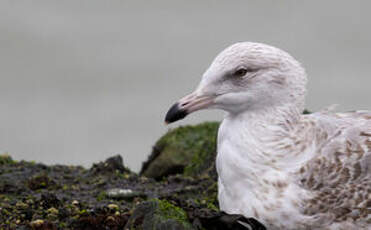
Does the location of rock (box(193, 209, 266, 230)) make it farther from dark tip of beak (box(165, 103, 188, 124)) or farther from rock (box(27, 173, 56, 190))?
rock (box(27, 173, 56, 190))

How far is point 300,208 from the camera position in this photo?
8.11m

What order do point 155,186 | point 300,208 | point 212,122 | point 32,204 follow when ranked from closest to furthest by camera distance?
point 300,208, point 32,204, point 155,186, point 212,122

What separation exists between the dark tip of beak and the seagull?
0.01 metres

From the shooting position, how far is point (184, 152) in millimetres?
13883

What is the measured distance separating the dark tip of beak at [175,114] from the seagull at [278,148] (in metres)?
0.01

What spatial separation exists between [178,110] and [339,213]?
221 cm

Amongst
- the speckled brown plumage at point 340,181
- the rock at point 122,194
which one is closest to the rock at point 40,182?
the rock at point 122,194

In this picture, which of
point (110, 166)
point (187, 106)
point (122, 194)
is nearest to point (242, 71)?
point (187, 106)

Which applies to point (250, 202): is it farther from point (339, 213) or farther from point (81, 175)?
point (81, 175)

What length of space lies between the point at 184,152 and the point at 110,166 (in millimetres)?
1970

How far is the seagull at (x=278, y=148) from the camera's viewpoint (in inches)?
321

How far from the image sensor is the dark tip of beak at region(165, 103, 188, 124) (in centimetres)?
833

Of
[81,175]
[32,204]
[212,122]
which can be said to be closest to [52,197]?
[32,204]

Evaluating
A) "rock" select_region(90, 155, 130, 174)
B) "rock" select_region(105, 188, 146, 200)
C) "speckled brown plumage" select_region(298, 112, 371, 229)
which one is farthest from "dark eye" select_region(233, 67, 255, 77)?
"rock" select_region(90, 155, 130, 174)
